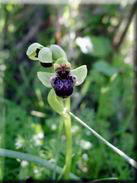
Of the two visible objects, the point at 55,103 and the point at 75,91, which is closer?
the point at 55,103

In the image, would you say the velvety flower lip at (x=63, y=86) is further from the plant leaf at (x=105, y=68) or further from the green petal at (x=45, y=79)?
the plant leaf at (x=105, y=68)

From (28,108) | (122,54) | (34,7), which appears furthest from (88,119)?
(34,7)

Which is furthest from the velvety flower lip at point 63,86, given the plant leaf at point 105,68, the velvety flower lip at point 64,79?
the plant leaf at point 105,68

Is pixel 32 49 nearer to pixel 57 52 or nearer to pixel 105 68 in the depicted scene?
pixel 57 52

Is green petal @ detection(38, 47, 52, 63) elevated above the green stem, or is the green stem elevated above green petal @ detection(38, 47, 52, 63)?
green petal @ detection(38, 47, 52, 63)

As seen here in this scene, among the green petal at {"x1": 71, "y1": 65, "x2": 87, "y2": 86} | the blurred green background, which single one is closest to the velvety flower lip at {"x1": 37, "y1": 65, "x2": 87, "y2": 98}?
the green petal at {"x1": 71, "y1": 65, "x2": 87, "y2": 86}

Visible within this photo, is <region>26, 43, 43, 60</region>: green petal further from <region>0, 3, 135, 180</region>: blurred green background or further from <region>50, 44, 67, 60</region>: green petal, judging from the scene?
<region>0, 3, 135, 180</region>: blurred green background

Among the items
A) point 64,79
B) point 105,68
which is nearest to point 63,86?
point 64,79

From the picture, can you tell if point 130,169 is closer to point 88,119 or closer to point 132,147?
point 132,147
